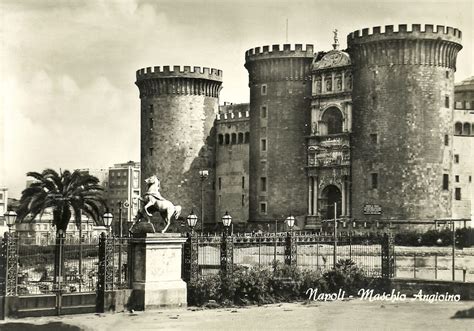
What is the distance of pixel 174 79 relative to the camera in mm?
69312

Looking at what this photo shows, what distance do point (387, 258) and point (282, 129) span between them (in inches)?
1306

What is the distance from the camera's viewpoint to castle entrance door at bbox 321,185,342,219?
59.6 m

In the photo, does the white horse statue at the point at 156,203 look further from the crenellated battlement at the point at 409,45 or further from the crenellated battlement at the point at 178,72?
the crenellated battlement at the point at 178,72

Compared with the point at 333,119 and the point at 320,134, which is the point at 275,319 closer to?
the point at 320,134

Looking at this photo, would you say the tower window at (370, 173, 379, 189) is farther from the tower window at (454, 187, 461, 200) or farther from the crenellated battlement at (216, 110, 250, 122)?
the crenellated battlement at (216, 110, 250, 122)

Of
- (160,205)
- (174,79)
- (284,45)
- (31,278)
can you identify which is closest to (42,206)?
(31,278)

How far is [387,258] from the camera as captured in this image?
29.5 metres

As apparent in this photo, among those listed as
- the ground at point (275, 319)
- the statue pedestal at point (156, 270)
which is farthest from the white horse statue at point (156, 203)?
the ground at point (275, 319)

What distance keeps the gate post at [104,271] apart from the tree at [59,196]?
1222 cm

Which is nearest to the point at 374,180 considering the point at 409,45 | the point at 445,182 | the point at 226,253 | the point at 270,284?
the point at 445,182

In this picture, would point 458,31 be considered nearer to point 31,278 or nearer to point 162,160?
point 162,160

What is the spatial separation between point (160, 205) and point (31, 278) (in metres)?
16.5

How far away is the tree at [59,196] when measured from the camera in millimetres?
36438

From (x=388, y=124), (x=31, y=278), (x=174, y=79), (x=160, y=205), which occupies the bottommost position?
(x=31, y=278)
